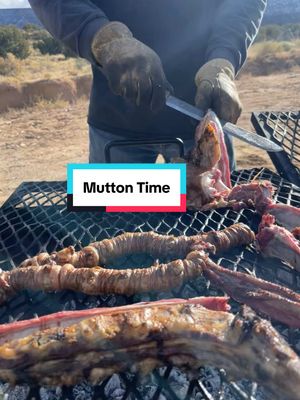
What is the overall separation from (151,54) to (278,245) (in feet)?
5.20

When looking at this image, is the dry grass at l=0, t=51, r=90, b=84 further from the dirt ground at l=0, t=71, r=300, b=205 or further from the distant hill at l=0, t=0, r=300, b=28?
the distant hill at l=0, t=0, r=300, b=28

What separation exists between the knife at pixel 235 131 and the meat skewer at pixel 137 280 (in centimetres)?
99

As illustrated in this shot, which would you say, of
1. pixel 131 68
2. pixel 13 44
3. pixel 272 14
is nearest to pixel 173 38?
pixel 131 68

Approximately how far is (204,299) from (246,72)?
68.2 ft

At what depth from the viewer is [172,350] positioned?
5.51 ft

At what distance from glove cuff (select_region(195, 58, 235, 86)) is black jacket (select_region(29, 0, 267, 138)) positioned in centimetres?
16

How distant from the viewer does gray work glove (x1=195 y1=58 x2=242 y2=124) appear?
10.2 feet

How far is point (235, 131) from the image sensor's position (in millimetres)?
2881

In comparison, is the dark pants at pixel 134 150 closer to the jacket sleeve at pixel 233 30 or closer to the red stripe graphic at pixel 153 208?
the jacket sleeve at pixel 233 30

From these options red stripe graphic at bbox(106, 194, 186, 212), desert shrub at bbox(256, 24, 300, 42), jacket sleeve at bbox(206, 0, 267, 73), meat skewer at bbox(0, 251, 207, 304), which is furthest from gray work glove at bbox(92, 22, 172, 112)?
desert shrub at bbox(256, 24, 300, 42)

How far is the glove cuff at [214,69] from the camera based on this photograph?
10.7ft

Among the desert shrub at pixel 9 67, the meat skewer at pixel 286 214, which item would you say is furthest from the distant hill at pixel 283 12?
the meat skewer at pixel 286 214

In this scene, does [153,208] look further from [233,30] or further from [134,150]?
[233,30]

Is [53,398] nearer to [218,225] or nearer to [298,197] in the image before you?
[218,225]
